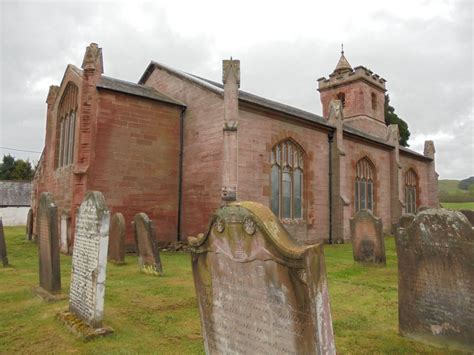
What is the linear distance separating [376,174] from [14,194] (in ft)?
113

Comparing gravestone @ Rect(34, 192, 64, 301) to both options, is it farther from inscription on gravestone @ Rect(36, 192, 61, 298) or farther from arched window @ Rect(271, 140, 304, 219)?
arched window @ Rect(271, 140, 304, 219)

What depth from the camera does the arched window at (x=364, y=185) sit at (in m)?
20.8

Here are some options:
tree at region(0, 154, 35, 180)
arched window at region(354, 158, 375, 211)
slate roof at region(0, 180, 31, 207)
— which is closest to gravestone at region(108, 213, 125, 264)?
arched window at region(354, 158, 375, 211)

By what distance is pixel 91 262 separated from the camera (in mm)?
5277

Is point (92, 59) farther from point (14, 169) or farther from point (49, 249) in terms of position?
point (14, 169)

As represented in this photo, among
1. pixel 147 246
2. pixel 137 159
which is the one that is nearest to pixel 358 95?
pixel 137 159

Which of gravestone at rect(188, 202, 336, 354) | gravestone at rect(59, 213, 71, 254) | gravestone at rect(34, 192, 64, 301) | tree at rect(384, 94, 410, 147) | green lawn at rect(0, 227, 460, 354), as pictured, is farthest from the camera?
tree at rect(384, 94, 410, 147)

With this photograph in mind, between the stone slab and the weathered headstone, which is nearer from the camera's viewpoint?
the weathered headstone

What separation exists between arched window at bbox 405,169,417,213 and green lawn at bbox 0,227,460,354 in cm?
2054

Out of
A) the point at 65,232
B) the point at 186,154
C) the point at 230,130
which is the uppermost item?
the point at 230,130

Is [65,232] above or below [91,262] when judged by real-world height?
below

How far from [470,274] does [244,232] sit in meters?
3.19

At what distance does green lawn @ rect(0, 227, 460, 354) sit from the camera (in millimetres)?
4461

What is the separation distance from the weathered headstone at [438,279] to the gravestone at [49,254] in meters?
5.95
